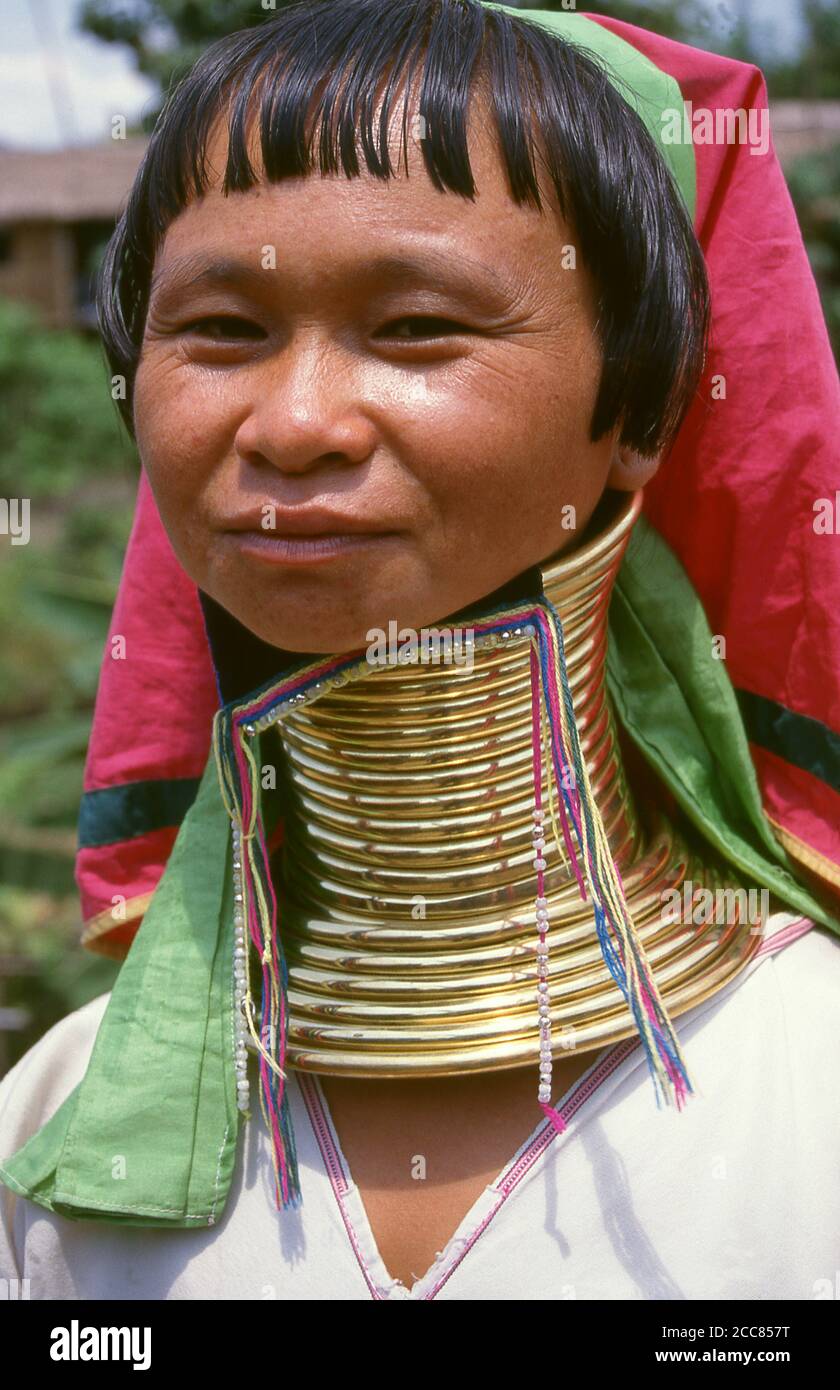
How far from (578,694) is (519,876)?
211 mm

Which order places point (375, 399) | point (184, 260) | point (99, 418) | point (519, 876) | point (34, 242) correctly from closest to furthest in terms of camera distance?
1. point (375, 399)
2. point (184, 260)
3. point (519, 876)
4. point (99, 418)
5. point (34, 242)

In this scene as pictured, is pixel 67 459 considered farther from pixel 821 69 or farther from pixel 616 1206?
pixel 616 1206

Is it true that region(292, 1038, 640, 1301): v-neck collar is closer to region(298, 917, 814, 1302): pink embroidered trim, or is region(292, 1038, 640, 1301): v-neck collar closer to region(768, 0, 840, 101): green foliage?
region(298, 917, 814, 1302): pink embroidered trim

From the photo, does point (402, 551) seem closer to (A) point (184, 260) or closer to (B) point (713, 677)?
(A) point (184, 260)

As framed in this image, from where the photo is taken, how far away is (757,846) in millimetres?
1657

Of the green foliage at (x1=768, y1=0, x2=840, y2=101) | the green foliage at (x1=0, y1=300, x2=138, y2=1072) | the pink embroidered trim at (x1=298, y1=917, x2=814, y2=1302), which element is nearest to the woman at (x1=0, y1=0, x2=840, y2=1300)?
the pink embroidered trim at (x1=298, y1=917, x2=814, y2=1302)

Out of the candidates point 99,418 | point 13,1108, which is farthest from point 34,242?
point 13,1108

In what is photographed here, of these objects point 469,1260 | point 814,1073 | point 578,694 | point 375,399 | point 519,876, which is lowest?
→ point 469,1260

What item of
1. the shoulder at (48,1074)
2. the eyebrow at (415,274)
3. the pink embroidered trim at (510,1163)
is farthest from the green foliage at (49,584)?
the eyebrow at (415,274)

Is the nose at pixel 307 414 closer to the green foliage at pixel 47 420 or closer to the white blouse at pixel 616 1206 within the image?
the white blouse at pixel 616 1206

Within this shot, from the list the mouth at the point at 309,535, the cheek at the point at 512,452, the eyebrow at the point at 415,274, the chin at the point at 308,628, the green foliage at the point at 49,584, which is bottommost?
the chin at the point at 308,628

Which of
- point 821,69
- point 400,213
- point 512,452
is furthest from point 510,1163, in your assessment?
point 821,69

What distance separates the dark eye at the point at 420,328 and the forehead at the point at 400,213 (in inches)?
2.4

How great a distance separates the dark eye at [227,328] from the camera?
4.45 ft
